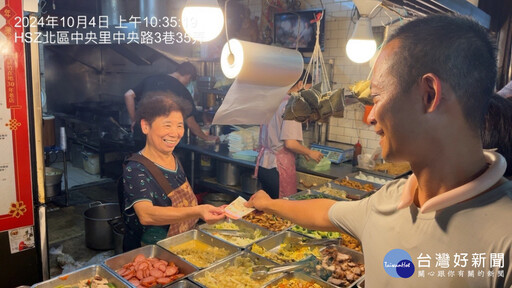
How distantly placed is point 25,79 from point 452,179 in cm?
246

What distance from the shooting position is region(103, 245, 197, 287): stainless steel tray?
2316 mm

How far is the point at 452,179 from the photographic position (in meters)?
1.15

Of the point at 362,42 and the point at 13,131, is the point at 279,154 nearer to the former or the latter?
the point at 362,42

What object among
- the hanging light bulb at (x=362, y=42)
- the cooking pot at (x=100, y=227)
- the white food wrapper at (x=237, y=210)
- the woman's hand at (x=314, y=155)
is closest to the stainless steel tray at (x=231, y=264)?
the white food wrapper at (x=237, y=210)

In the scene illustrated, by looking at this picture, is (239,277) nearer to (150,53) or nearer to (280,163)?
(280,163)

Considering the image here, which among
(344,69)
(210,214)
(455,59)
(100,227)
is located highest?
(344,69)

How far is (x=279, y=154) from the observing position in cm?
454

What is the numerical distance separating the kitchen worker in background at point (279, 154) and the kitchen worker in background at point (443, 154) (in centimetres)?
308

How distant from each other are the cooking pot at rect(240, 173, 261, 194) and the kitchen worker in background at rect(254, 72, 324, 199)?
18.6 inches

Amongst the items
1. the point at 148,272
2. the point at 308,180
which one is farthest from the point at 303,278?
the point at 308,180

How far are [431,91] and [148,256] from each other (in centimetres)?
206

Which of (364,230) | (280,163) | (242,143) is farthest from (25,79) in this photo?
(242,143)

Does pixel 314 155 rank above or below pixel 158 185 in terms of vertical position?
below

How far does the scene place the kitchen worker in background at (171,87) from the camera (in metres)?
5.23
